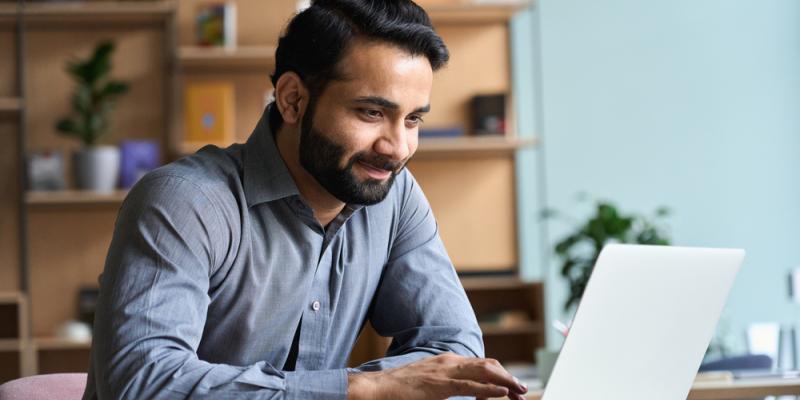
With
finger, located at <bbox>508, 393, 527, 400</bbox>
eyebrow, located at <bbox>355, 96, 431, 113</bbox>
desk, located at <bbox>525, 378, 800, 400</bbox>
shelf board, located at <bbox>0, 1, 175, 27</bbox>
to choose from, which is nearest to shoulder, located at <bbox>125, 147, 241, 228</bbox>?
eyebrow, located at <bbox>355, 96, 431, 113</bbox>

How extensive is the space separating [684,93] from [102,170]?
2.58 metres

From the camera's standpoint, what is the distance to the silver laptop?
4.22ft

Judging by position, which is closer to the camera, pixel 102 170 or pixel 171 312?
pixel 171 312

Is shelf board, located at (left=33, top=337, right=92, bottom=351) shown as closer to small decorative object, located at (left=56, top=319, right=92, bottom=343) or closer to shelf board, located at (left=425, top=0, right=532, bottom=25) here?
small decorative object, located at (left=56, top=319, right=92, bottom=343)

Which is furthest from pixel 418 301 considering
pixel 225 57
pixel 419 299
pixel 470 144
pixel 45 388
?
pixel 225 57

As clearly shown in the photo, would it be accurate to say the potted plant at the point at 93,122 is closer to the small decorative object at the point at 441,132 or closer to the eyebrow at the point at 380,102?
the small decorative object at the point at 441,132

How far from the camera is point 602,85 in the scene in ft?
16.4

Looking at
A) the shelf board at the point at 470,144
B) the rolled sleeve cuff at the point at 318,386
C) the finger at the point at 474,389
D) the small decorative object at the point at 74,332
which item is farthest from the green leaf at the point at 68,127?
the finger at the point at 474,389

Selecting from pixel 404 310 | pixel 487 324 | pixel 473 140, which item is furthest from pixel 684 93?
pixel 404 310

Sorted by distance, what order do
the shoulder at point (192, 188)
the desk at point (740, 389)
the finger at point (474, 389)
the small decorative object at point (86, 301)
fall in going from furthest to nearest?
the small decorative object at point (86, 301)
the desk at point (740, 389)
the shoulder at point (192, 188)
the finger at point (474, 389)

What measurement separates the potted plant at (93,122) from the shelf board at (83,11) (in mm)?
146

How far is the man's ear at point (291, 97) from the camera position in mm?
1557

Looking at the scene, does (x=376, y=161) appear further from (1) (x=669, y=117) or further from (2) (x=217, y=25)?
(1) (x=669, y=117)

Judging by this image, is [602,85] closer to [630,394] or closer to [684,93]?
[684,93]
